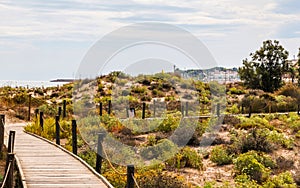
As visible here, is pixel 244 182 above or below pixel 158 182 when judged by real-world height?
below

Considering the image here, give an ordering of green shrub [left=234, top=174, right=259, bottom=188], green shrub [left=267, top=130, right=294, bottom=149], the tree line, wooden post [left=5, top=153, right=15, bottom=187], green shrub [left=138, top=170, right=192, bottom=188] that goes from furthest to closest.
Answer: the tree line, green shrub [left=267, top=130, right=294, bottom=149], green shrub [left=234, top=174, right=259, bottom=188], green shrub [left=138, top=170, right=192, bottom=188], wooden post [left=5, top=153, right=15, bottom=187]

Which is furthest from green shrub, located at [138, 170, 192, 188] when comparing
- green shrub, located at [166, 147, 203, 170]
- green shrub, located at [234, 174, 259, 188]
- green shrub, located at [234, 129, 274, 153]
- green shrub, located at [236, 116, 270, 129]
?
green shrub, located at [236, 116, 270, 129]

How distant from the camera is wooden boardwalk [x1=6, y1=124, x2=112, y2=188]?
36.9 feet

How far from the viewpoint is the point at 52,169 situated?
12.6 metres

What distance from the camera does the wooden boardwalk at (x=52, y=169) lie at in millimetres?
11234

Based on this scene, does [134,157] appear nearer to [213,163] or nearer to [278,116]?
[213,163]

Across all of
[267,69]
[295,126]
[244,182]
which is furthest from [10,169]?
[267,69]

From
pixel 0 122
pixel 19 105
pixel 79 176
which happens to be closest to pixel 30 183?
pixel 79 176

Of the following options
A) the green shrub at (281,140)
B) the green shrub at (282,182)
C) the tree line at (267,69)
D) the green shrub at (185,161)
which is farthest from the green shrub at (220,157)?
the tree line at (267,69)

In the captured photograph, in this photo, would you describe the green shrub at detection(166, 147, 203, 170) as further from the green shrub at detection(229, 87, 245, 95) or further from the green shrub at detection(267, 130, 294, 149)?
the green shrub at detection(229, 87, 245, 95)

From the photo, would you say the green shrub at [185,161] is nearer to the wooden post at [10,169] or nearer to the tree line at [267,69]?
the wooden post at [10,169]

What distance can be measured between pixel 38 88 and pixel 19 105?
58.5ft

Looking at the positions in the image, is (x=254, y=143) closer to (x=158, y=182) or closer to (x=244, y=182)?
(x=244, y=182)

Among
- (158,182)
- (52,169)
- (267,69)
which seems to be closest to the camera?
(158,182)
